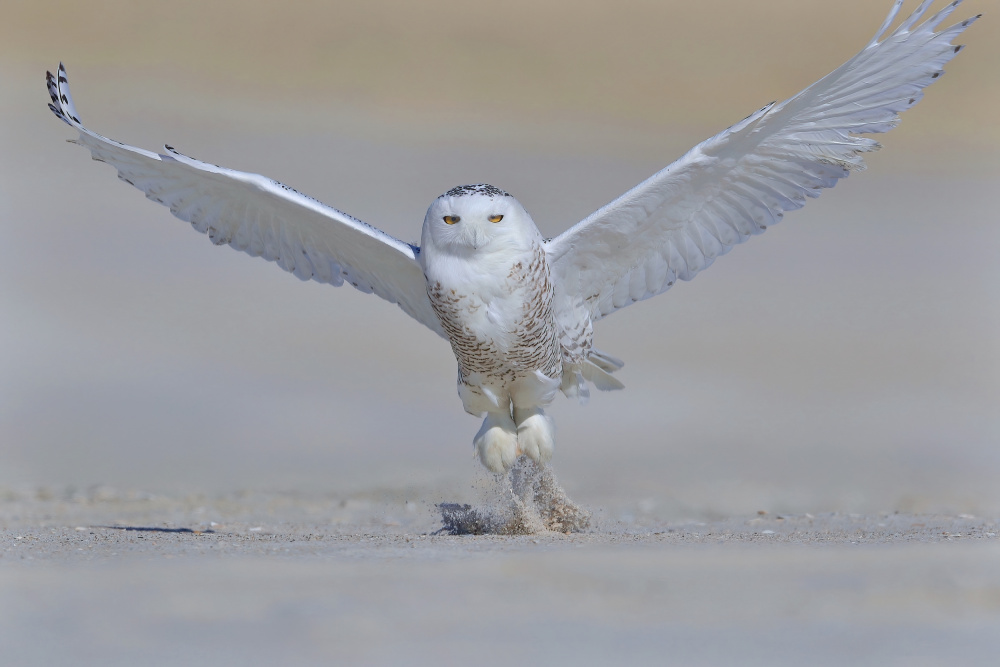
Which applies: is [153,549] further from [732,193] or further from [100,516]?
[732,193]

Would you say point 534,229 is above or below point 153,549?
above

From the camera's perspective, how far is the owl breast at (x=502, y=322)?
720 cm

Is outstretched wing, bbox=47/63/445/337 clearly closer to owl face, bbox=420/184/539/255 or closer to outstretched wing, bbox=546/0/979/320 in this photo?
owl face, bbox=420/184/539/255

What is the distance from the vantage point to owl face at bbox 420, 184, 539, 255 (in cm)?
699

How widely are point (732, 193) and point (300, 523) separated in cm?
365

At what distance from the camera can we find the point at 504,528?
7.83 m

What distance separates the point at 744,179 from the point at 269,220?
2.94 m

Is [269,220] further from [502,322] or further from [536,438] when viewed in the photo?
[536,438]

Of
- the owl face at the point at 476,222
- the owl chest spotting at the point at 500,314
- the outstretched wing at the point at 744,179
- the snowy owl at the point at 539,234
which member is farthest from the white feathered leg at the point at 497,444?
the owl face at the point at 476,222

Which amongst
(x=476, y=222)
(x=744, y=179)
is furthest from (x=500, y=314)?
(x=744, y=179)

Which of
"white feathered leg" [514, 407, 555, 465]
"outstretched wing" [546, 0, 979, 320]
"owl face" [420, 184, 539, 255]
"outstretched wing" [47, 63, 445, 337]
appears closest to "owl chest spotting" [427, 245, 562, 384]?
"owl face" [420, 184, 539, 255]

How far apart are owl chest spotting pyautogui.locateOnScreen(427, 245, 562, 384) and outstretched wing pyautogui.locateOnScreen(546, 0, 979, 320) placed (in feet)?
1.83

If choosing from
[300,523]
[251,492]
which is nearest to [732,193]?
[300,523]

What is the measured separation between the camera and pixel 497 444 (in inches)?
307
